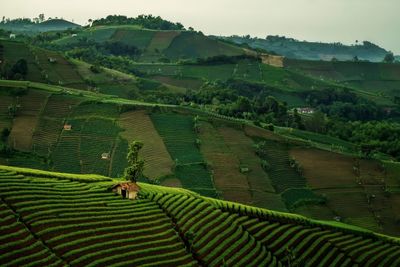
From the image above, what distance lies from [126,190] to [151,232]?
22.2ft

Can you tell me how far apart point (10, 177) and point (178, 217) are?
44.8 feet

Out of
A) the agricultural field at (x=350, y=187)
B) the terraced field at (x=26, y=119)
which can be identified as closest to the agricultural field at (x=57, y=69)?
the terraced field at (x=26, y=119)

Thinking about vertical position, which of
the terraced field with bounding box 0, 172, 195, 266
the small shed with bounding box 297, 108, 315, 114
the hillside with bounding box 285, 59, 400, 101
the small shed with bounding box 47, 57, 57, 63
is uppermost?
the small shed with bounding box 47, 57, 57, 63

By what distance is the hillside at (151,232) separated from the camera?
131ft

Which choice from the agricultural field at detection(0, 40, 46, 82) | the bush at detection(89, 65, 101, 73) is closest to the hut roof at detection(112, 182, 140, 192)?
the agricultural field at detection(0, 40, 46, 82)

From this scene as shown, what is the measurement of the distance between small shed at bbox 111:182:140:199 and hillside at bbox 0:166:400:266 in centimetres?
68

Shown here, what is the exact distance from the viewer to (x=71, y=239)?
41.0m

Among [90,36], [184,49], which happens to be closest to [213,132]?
[184,49]

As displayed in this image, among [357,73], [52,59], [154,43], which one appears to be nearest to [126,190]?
[52,59]

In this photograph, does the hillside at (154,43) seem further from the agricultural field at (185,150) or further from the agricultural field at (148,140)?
the agricultural field at (148,140)

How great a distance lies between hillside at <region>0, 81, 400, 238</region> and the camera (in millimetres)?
72438

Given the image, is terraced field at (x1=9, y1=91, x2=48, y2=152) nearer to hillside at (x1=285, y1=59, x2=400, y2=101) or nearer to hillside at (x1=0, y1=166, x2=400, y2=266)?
hillside at (x1=0, y1=166, x2=400, y2=266)

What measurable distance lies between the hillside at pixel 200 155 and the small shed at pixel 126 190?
17983 millimetres

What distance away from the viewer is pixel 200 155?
258 feet
